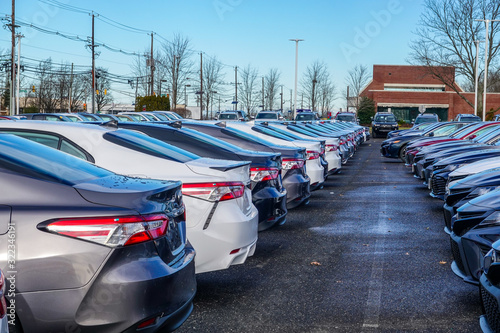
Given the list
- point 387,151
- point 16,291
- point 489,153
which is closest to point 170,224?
point 16,291

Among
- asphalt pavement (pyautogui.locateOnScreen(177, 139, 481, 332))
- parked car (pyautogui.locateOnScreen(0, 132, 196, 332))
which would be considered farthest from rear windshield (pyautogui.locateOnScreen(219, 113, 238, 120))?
parked car (pyautogui.locateOnScreen(0, 132, 196, 332))

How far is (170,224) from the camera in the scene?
397cm

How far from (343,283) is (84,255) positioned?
3.60 metres

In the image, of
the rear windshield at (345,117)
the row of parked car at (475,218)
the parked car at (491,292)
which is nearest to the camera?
the parked car at (491,292)

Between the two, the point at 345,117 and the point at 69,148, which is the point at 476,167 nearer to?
the point at 69,148

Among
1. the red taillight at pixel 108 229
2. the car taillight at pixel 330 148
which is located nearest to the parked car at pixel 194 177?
the red taillight at pixel 108 229

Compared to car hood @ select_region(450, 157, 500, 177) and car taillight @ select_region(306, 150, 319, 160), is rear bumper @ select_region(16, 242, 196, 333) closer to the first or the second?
car hood @ select_region(450, 157, 500, 177)

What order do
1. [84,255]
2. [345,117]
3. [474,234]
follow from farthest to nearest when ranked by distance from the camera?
[345,117] → [474,234] → [84,255]

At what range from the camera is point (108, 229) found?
3531mm

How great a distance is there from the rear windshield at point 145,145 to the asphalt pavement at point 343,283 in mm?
1291

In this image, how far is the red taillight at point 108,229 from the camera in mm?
3475

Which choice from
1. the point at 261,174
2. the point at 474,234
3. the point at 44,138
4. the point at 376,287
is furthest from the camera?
the point at 261,174

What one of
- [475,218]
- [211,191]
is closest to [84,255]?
[211,191]

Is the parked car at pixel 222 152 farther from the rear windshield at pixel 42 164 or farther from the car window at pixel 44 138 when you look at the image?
the rear windshield at pixel 42 164
